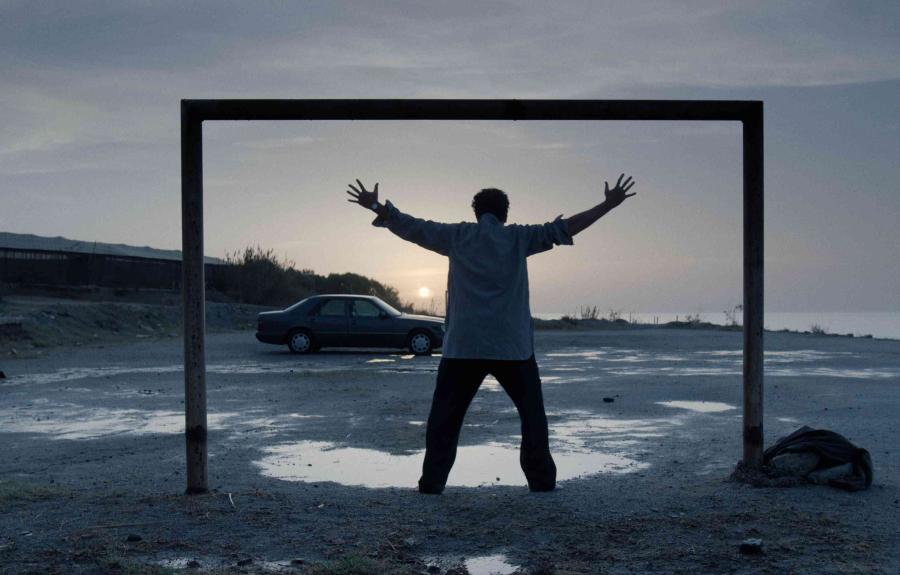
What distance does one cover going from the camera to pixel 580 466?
8.09m

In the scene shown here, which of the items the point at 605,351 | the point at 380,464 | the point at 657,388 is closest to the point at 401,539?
the point at 380,464

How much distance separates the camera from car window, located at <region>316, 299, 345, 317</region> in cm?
2408

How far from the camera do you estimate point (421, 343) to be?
78.2 feet

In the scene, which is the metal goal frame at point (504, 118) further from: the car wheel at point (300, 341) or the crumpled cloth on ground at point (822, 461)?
the car wheel at point (300, 341)

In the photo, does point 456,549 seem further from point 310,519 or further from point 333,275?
point 333,275

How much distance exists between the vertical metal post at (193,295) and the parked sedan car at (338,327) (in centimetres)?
1713

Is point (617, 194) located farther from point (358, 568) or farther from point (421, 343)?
point (421, 343)

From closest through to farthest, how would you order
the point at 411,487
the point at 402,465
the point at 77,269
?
1. the point at 411,487
2. the point at 402,465
3. the point at 77,269

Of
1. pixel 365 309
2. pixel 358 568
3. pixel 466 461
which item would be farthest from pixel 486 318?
pixel 365 309

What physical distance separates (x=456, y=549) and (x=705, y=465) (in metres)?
3.48

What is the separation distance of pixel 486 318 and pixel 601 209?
1069 mm

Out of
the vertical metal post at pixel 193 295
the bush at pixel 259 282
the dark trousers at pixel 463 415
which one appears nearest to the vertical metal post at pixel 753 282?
the dark trousers at pixel 463 415

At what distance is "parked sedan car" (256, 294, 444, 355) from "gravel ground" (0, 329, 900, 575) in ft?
24.7

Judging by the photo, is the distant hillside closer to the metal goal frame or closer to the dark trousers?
the metal goal frame
